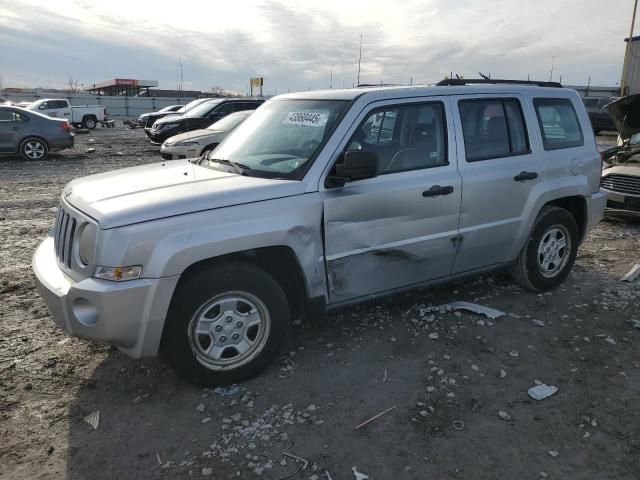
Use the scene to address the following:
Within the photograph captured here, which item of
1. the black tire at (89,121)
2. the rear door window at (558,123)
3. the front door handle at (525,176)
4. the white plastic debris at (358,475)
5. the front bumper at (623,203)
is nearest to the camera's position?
the white plastic debris at (358,475)

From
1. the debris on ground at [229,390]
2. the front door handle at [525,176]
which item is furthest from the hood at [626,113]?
the debris on ground at [229,390]

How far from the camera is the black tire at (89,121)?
2911cm

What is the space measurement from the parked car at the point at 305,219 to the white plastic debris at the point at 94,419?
436mm

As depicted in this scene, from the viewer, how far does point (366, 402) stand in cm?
323

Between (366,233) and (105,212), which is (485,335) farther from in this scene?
(105,212)

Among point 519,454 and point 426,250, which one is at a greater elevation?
point 426,250

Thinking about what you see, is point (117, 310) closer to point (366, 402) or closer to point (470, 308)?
point (366, 402)

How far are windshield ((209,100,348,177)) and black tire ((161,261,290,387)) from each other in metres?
0.79

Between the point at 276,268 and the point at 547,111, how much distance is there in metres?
3.03

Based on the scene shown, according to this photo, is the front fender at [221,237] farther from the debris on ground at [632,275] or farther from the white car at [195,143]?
the white car at [195,143]

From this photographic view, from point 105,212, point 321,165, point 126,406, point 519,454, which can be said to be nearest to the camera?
point 519,454

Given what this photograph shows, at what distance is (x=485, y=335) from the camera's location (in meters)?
4.11

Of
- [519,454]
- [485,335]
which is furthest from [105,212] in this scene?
[485,335]

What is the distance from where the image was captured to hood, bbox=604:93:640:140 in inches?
304
